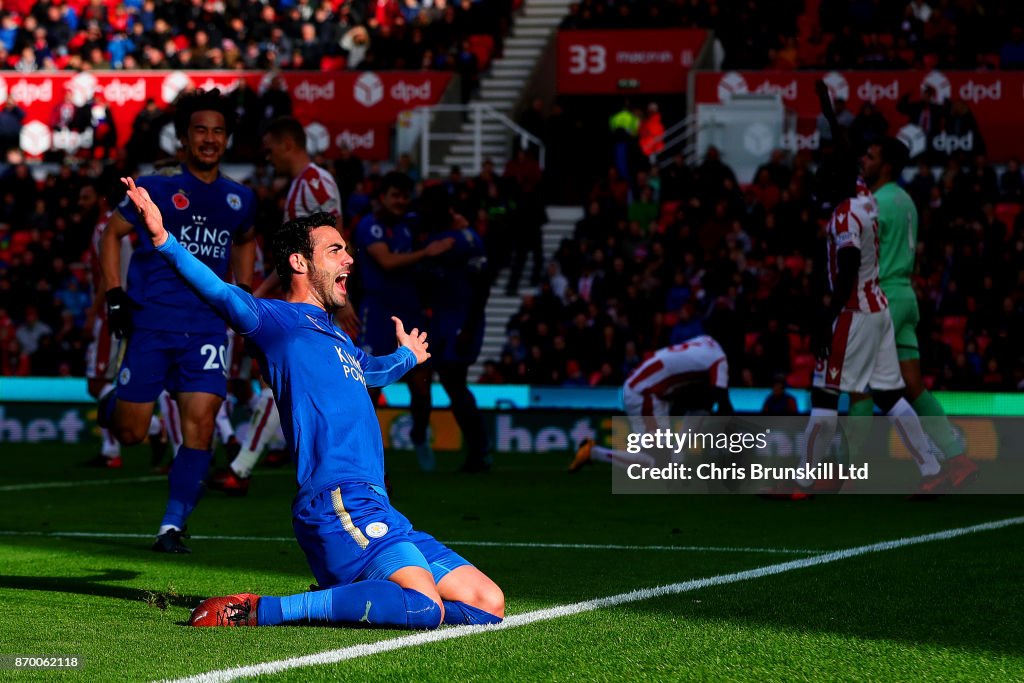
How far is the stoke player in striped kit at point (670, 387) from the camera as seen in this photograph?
1258cm

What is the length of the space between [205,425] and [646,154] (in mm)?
18142

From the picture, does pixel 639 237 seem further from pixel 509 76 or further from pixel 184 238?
pixel 184 238

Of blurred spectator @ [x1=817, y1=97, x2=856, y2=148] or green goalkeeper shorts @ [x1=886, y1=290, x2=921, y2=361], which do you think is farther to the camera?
blurred spectator @ [x1=817, y1=97, x2=856, y2=148]

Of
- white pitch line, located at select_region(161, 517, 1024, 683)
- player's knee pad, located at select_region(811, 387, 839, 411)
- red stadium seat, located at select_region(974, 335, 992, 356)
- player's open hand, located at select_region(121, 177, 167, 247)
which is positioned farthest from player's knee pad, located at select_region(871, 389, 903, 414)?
red stadium seat, located at select_region(974, 335, 992, 356)

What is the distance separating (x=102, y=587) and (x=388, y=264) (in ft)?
19.3

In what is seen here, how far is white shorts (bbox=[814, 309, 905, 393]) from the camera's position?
34.6 feet

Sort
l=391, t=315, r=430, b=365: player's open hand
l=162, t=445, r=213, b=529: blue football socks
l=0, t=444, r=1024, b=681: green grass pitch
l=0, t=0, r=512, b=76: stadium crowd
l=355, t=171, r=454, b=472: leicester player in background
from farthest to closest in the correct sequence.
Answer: l=0, t=0, r=512, b=76: stadium crowd, l=355, t=171, r=454, b=472: leicester player in background, l=162, t=445, r=213, b=529: blue football socks, l=391, t=315, r=430, b=365: player's open hand, l=0, t=444, r=1024, b=681: green grass pitch

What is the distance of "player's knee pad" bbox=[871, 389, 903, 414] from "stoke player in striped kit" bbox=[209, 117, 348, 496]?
133 inches

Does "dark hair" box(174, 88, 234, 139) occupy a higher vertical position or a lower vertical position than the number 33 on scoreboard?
lower

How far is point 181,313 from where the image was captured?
7992 millimetres

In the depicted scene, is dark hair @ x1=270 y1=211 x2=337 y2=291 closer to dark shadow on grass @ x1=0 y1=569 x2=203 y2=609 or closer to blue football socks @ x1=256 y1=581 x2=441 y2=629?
blue football socks @ x1=256 y1=581 x2=441 y2=629

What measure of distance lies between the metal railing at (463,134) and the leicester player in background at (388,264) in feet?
43.4

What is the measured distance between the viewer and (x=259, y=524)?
9172 millimetres

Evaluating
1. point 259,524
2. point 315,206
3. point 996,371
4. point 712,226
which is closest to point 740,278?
point 712,226
